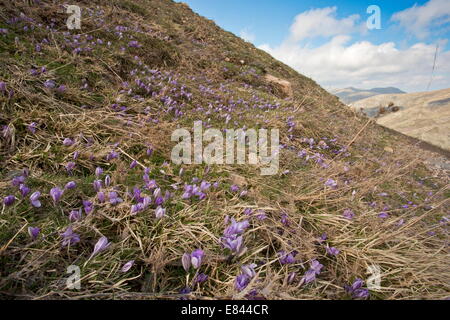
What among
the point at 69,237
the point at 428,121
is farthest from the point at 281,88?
the point at 428,121

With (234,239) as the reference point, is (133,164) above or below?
above

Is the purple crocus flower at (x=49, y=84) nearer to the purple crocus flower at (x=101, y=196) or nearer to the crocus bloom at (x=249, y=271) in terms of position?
the purple crocus flower at (x=101, y=196)

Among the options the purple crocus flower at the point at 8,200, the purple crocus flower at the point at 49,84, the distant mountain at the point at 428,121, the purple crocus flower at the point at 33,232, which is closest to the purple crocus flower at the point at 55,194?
the purple crocus flower at the point at 8,200

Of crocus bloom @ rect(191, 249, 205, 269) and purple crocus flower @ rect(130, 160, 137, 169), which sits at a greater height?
purple crocus flower @ rect(130, 160, 137, 169)

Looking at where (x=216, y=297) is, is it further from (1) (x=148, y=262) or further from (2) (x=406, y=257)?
(2) (x=406, y=257)

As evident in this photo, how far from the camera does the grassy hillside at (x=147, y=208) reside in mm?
1552

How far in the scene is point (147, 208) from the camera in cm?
200

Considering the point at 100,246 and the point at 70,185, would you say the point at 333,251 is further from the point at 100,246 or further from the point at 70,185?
the point at 70,185

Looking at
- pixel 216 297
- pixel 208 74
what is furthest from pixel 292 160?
pixel 208 74

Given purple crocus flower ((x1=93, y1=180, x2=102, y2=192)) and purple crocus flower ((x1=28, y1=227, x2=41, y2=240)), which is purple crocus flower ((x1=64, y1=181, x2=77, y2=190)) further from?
purple crocus flower ((x1=28, y1=227, x2=41, y2=240))

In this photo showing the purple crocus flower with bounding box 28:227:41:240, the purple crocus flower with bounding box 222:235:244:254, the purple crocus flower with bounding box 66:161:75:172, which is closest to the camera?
the purple crocus flower with bounding box 28:227:41:240

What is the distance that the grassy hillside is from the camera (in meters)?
1.55

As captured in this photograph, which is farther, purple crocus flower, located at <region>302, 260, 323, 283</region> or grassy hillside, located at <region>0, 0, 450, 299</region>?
purple crocus flower, located at <region>302, 260, 323, 283</region>

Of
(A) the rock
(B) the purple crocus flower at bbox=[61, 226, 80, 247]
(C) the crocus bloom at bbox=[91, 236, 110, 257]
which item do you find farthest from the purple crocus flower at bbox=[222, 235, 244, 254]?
(A) the rock
